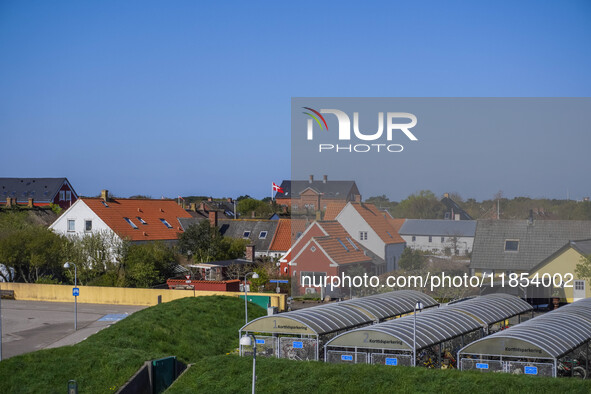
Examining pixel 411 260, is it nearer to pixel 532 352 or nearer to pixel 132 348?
pixel 132 348

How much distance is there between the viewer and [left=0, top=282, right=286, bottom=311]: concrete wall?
4034 centimetres

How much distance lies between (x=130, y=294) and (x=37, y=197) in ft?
177

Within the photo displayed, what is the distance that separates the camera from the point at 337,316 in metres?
27.5

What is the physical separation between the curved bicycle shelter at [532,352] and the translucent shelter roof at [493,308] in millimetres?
4526

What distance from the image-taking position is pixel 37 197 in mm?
91000

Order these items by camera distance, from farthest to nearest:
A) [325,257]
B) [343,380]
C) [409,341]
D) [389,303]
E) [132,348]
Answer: [325,257] < [389,303] < [132,348] < [409,341] < [343,380]

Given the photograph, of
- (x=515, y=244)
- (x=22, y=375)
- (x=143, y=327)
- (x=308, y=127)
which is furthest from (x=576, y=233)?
(x=22, y=375)

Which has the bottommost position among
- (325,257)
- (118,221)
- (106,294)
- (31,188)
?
(106,294)

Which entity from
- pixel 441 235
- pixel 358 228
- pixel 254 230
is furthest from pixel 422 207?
pixel 254 230

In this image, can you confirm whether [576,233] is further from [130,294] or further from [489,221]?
[130,294]

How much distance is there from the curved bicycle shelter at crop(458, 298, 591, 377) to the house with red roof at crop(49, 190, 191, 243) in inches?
1255

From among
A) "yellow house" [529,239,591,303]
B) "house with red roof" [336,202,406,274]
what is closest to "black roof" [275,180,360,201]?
"house with red roof" [336,202,406,274]

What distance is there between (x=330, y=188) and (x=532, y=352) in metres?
22.4

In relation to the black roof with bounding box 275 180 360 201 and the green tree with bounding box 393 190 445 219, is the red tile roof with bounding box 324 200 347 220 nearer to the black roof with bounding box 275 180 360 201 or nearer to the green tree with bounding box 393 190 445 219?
the black roof with bounding box 275 180 360 201
